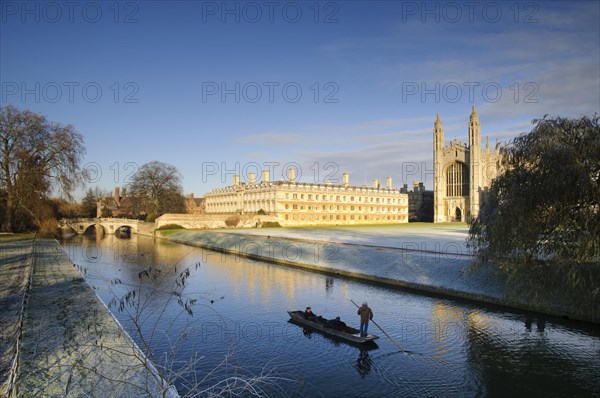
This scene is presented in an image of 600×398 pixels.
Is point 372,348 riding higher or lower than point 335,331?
lower

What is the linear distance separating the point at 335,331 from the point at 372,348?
1456mm

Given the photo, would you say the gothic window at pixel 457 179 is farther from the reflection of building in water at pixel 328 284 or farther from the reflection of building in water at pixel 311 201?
the reflection of building in water at pixel 328 284

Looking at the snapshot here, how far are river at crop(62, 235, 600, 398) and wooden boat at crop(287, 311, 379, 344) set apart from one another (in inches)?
11.5

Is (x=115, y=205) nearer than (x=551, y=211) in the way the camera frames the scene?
No

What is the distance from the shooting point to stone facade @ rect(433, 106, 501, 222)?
86.0 m

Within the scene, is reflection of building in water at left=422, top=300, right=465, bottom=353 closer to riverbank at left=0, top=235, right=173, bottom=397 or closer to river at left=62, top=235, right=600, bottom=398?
river at left=62, top=235, right=600, bottom=398

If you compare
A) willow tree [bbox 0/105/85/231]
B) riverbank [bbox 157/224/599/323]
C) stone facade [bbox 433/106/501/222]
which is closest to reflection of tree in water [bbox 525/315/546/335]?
riverbank [bbox 157/224/599/323]

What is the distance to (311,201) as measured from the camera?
8925cm

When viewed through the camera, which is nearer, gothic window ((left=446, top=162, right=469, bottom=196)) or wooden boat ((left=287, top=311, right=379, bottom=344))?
wooden boat ((left=287, top=311, right=379, bottom=344))

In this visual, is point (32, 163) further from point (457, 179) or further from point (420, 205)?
point (420, 205)

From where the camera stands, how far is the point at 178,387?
36.5 ft

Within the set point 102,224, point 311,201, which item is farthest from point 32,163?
point 311,201

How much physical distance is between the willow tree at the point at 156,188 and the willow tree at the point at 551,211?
69.9 metres

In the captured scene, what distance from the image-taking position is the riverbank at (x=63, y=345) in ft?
30.7
